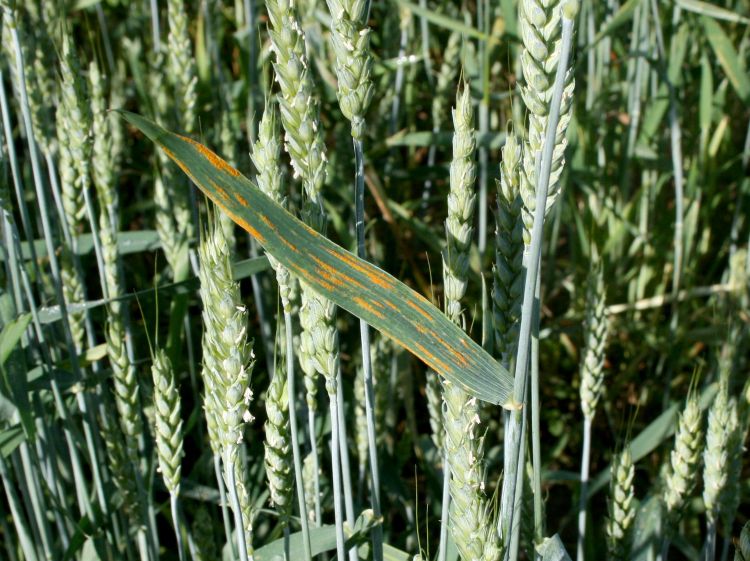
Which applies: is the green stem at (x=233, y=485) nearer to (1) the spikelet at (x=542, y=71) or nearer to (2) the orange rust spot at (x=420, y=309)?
(2) the orange rust spot at (x=420, y=309)

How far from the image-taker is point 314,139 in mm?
745

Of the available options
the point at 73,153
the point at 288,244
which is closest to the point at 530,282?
the point at 288,244

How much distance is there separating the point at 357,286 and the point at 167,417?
291 mm

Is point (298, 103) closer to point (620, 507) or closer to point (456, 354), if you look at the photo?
point (456, 354)

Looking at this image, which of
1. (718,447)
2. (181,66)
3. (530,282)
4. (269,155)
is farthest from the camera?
(181,66)

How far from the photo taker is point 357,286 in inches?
28.2

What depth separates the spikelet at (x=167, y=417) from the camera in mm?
860

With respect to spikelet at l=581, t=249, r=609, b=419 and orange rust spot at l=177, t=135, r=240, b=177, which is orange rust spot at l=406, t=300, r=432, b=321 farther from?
spikelet at l=581, t=249, r=609, b=419

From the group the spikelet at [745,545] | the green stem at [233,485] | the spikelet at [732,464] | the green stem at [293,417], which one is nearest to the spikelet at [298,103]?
the green stem at [293,417]

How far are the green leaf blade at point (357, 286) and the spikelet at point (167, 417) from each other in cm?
23

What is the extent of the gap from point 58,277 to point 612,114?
4.61 ft

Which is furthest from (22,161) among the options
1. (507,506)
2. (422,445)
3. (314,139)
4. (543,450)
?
(507,506)

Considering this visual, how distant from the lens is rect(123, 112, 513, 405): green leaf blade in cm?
70

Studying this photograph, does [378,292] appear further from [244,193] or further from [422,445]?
[422,445]
